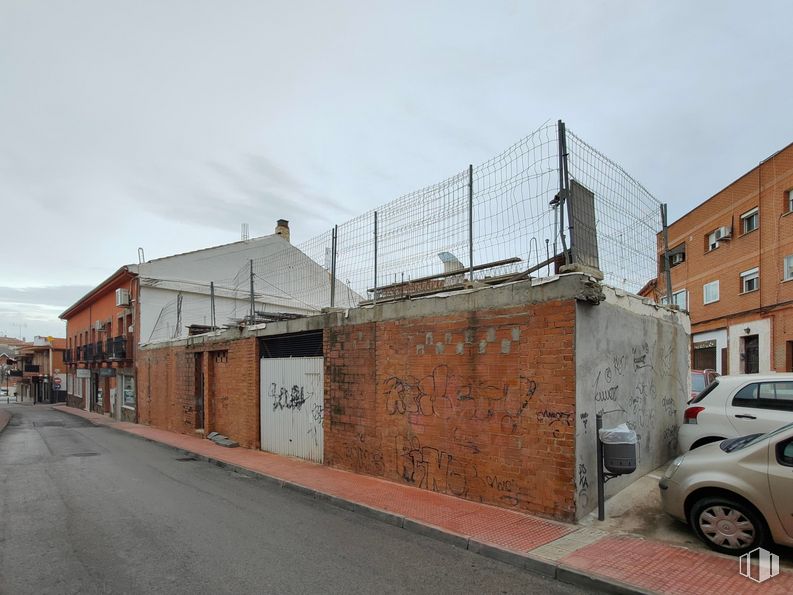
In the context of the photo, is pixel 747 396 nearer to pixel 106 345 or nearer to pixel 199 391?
pixel 199 391

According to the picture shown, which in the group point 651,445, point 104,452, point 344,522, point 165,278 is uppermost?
point 165,278

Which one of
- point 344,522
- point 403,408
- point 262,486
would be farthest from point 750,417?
point 262,486

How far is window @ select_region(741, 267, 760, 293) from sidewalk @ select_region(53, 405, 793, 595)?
72.7ft

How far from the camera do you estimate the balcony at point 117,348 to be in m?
23.3

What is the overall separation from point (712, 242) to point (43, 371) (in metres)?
65.4

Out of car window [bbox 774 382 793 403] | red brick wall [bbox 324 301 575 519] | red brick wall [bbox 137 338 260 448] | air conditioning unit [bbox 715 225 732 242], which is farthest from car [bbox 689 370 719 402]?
air conditioning unit [bbox 715 225 732 242]

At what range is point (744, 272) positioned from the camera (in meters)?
22.9

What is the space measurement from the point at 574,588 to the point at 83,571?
14.5 feet

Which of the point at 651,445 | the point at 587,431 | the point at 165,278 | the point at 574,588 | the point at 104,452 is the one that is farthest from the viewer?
the point at 165,278

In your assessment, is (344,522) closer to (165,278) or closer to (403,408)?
(403,408)

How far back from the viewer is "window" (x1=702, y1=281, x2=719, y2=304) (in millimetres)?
25273

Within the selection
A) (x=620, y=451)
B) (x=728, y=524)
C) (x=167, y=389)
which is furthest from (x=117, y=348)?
(x=728, y=524)

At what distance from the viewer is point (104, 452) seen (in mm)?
12945

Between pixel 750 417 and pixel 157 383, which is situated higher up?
pixel 750 417
